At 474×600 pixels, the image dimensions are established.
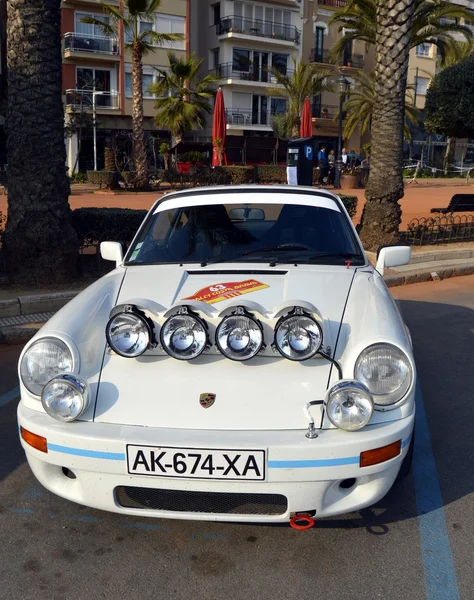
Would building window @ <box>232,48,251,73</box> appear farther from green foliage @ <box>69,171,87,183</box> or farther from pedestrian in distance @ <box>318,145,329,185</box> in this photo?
green foliage @ <box>69,171,87,183</box>

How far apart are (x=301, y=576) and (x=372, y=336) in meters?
1.13

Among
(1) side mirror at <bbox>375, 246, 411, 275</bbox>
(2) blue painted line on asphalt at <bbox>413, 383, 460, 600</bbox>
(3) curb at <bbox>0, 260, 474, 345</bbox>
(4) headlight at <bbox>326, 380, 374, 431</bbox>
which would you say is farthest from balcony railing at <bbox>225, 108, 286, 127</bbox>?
(4) headlight at <bbox>326, 380, 374, 431</bbox>

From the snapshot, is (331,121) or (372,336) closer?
(372,336)

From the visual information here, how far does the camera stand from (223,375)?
3053 millimetres

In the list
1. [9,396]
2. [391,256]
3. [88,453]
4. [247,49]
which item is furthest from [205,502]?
[247,49]

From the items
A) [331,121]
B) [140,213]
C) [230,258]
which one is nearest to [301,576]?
[230,258]

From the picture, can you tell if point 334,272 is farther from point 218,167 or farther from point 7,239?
point 218,167

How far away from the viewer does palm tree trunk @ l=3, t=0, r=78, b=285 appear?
7.65 m

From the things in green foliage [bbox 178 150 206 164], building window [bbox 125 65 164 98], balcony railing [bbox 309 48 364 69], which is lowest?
green foliage [bbox 178 150 206 164]

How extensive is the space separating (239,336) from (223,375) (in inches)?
7.9

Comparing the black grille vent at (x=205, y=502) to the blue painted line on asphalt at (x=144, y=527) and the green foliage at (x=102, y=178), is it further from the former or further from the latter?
the green foliage at (x=102, y=178)

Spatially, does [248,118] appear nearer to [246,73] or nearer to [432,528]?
[246,73]

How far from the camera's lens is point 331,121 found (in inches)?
1906

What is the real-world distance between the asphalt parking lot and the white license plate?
19.5 inches
